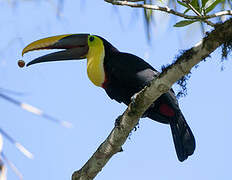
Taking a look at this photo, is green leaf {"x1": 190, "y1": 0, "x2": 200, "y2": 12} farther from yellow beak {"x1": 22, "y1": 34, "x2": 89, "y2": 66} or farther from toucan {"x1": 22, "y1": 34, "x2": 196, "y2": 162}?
yellow beak {"x1": 22, "y1": 34, "x2": 89, "y2": 66}

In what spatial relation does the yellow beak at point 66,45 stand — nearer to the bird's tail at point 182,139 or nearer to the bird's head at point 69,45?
the bird's head at point 69,45

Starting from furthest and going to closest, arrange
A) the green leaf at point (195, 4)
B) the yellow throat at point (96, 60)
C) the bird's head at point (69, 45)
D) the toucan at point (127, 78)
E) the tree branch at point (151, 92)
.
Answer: the bird's head at point (69, 45) < the yellow throat at point (96, 60) < the toucan at point (127, 78) < the green leaf at point (195, 4) < the tree branch at point (151, 92)

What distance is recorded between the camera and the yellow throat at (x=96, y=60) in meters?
4.54

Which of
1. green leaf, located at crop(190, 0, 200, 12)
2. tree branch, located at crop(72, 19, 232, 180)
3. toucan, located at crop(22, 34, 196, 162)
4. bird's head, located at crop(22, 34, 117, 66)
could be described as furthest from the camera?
bird's head, located at crop(22, 34, 117, 66)

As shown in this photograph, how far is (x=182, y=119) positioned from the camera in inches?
170

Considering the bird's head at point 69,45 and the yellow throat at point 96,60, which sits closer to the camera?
the yellow throat at point 96,60

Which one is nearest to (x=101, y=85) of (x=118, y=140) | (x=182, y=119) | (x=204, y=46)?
(x=182, y=119)

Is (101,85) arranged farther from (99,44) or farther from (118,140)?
(118,140)

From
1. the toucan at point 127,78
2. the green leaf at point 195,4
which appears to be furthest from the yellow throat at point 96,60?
the green leaf at point 195,4

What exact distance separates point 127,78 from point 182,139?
0.83 meters

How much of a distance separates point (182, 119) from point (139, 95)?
→ 119cm

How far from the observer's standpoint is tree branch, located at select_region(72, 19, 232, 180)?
2.81 m

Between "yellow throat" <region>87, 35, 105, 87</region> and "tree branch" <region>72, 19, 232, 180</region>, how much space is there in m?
1.16

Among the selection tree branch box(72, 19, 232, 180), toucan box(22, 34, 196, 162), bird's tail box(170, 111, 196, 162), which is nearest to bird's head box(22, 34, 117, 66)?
toucan box(22, 34, 196, 162)
